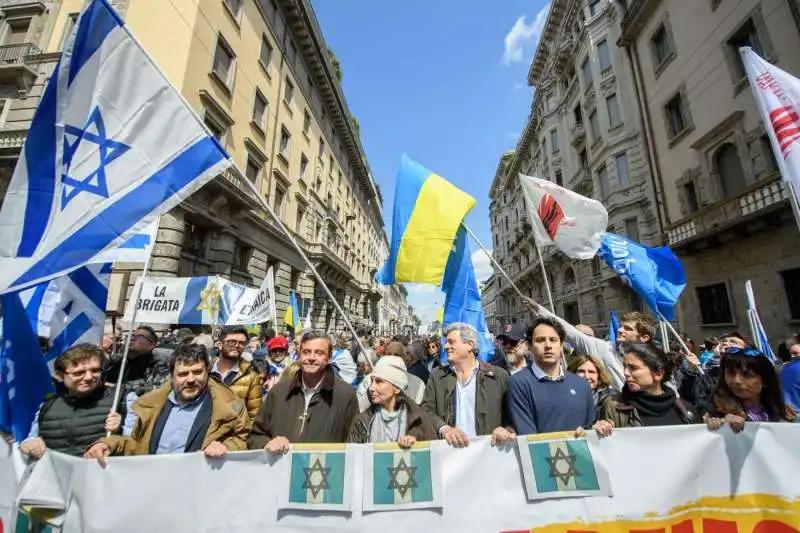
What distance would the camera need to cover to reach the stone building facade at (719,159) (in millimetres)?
9586

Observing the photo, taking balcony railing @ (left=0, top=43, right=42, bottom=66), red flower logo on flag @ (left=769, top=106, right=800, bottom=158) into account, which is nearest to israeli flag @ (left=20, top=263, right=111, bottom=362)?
red flower logo on flag @ (left=769, top=106, right=800, bottom=158)

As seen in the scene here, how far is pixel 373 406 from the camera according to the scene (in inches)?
93.3

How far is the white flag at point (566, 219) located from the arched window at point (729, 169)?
10223mm

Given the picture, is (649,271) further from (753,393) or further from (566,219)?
(753,393)

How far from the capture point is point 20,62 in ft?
43.6

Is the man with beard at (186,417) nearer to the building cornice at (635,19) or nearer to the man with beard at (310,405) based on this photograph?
the man with beard at (310,405)

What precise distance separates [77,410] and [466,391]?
260 cm

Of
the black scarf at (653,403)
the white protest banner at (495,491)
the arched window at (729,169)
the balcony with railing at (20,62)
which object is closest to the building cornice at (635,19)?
the arched window at (729,169)

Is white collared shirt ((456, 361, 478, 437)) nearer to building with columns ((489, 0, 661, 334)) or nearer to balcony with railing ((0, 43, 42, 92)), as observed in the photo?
building with columns ((489, 0, 661, 334))

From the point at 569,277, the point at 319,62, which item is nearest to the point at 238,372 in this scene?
the point at 319,62

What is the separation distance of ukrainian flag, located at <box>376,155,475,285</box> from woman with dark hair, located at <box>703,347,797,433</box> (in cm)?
272

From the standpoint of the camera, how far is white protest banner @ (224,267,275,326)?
7.82 m

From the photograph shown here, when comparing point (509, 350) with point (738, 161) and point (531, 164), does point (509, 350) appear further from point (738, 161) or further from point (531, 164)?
point (531, 164)

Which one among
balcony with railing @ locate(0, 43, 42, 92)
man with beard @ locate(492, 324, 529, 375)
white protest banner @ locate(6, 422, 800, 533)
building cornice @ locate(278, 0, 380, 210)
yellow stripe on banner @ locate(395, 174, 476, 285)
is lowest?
white protest banner @ locate(6, 422, 800, 533)
